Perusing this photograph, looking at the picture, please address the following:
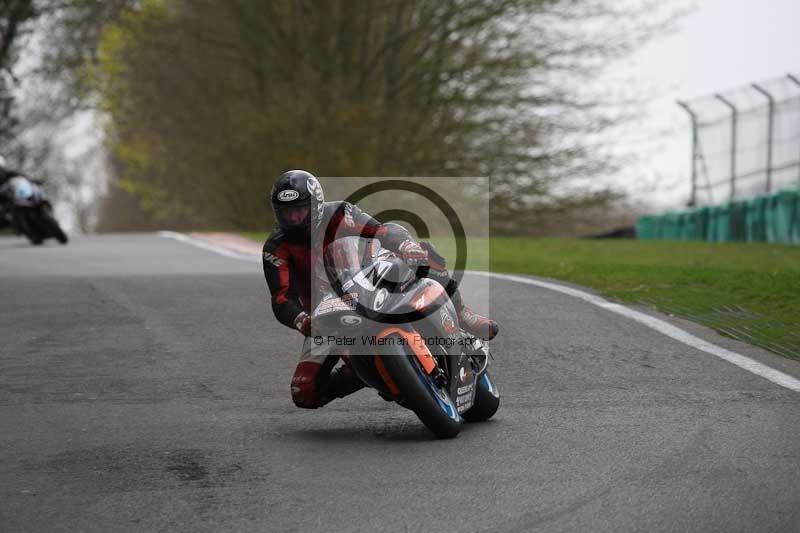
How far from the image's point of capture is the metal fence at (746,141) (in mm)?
22578

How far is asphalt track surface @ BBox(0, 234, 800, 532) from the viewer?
18.6 ft

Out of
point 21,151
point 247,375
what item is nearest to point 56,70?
point 21,151

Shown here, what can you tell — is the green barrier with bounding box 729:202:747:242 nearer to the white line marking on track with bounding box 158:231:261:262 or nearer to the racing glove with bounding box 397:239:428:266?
the white line marking on track with bounding box 158:231:261:262

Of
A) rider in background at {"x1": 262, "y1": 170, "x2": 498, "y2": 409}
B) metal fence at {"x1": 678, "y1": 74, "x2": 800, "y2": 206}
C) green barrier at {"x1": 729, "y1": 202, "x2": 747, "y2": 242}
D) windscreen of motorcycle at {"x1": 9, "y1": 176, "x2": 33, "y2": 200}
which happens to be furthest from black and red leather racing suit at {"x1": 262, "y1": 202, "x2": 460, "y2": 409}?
green barrier at {"x1": 729, "y1": 202, "x2": 747, "y2": 242}

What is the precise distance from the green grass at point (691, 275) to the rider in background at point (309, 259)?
3.63 m

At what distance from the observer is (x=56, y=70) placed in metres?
41.5

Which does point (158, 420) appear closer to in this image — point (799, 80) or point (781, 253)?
point (781, 253)

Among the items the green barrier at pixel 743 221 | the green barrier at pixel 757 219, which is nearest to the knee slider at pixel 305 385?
the green barrier at pixel 743 221

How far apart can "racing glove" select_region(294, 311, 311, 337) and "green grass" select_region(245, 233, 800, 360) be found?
4.10 meters

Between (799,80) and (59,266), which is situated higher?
(799,80)

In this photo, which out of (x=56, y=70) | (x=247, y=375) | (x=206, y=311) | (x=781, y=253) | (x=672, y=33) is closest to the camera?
(x=247, y=375)

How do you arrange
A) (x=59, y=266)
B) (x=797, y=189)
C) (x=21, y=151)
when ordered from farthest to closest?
(x=21, y=151) → (x=797, y=189) → (x=59, y=266)

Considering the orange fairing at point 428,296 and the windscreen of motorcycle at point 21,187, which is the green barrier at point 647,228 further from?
the orange fairing at point 428,296

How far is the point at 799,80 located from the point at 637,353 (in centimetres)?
1384
